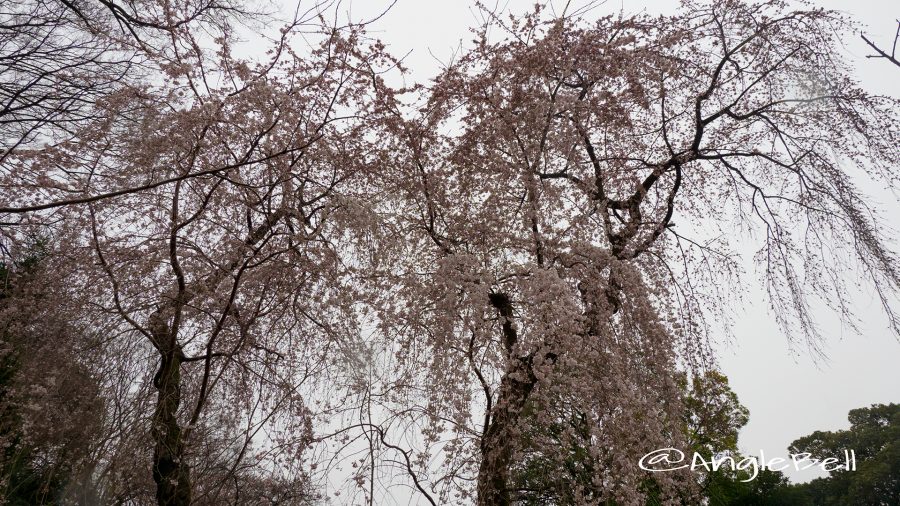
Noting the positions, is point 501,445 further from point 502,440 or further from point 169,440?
point 169,440

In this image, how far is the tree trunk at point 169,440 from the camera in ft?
11.8

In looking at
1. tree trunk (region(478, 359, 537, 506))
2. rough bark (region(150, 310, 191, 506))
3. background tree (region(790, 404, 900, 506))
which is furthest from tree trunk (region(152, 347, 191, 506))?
background tree (region(790, 404, 900, 506))

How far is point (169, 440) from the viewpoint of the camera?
390 centimetres

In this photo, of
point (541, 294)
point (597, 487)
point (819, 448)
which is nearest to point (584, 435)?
point (597, 487)

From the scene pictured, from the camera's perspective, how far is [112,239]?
391 cm

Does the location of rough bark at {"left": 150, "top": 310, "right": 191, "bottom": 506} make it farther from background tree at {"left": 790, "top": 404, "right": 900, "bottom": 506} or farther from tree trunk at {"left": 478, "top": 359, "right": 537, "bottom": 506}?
background tree at {"left": 790, "top": 404, "right": 900, "bottom": 506}

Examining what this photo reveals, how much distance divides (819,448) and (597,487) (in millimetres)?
16278

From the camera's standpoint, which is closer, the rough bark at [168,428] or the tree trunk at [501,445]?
the rough bark at [168,428]

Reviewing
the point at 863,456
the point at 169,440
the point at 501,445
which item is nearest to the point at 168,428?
the point at 169,440

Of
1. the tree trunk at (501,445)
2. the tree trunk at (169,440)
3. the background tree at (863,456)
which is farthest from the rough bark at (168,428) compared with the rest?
the background tree at (863,456)

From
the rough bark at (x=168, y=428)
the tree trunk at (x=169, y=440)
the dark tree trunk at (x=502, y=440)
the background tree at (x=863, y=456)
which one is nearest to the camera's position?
the tree trunk at (x=169, y=440)

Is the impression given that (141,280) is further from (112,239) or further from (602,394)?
(602,394)

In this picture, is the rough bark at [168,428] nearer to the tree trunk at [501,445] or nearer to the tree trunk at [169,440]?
the tree trunk at [169,440]

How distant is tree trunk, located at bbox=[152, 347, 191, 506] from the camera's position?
3.59 metres
